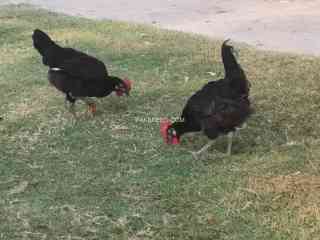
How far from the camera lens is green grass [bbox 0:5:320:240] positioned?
4234 mm

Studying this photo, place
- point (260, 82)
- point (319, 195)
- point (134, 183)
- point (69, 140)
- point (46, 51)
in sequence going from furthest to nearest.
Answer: point (260, 82) → point (46, 51) → point (69, 140) → point (134, 183) → point (319, 195)

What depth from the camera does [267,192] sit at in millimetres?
4488

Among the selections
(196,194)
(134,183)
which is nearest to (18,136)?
(134,183)

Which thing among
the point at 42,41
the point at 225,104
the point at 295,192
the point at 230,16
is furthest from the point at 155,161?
the point at 230,16

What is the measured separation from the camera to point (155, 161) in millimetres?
5223

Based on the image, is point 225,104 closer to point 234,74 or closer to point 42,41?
point 234,74

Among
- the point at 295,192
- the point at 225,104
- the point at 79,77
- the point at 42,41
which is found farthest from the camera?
the point at 42,41

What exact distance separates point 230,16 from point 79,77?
5450 mm

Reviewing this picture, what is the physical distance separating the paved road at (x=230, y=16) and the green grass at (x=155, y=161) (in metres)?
1.42

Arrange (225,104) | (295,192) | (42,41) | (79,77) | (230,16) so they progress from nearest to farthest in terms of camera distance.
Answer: (295,192) < (225,104) < (79,77) < (42,41) < (230,16)

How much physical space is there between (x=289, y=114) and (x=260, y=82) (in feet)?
3.35

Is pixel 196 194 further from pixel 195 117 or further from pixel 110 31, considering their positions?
pixel 110 31

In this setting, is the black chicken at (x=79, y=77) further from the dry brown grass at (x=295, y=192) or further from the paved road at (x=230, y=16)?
the paved road at (x=230, y=16)

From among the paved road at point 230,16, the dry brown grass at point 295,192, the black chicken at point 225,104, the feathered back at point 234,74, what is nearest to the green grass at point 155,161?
the dry brown grass at point 295,192
